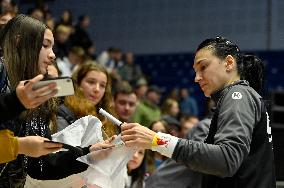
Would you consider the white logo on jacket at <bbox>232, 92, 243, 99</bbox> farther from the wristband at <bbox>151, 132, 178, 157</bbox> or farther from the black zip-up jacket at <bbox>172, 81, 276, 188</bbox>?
the wristband at <bbox>151, 132, 178, 157</bbox>

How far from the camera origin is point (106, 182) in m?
3.06

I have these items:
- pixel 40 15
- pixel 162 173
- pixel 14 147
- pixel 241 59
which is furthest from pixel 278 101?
pixel 14 147

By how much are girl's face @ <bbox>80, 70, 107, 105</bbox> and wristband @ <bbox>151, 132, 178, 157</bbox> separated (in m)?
1.70

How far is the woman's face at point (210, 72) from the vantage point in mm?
2758

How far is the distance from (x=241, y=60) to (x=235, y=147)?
0.59 meters

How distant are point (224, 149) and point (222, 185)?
28 cm

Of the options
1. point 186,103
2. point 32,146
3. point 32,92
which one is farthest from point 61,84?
point 186,103

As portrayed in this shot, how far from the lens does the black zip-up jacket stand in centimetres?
247

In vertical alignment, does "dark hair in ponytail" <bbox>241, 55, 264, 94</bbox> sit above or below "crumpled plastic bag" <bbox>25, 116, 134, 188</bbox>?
above

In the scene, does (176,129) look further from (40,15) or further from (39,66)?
(39,66)

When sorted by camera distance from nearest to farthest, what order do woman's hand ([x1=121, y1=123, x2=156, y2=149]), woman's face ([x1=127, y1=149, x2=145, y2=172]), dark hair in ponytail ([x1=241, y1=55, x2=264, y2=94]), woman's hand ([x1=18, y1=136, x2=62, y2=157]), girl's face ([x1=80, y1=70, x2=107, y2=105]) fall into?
woman's hand ([x1=18, y1=136, x2=62, y2=157])
woman's hand ([x1=121, y1=123, x2=156, y2=149])
dark hair in ponytail ([x1=241, y1=55, x2=264, y2=94])
girl's face ([x1=80, y1=70, x2=107, y2=105])
woman's face ([x1=127, y1=149, x2=145, y2=172])

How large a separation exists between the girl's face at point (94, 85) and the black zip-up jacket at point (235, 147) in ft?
5.34

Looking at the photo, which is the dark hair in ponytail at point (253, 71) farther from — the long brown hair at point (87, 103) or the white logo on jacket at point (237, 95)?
the long brown hair at point (87, 103)

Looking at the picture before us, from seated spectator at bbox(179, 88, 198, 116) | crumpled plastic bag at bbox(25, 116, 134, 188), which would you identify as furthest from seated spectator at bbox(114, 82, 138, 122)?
seated spectator at bbox(179, 88, 198, 116)
